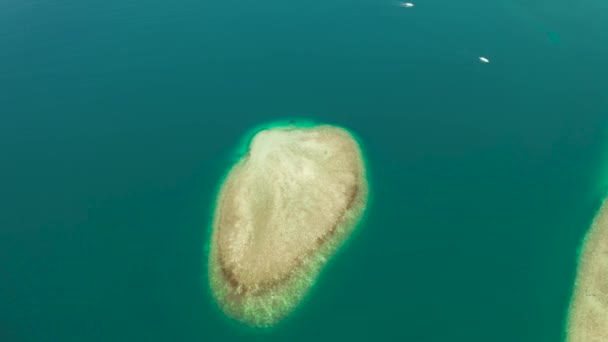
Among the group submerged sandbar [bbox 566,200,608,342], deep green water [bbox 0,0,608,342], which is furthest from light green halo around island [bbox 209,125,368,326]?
submerged sandbar [bbox 566,200,608,342]

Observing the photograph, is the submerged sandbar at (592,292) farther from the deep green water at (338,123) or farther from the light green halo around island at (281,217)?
the light green halo around island at (281,217)

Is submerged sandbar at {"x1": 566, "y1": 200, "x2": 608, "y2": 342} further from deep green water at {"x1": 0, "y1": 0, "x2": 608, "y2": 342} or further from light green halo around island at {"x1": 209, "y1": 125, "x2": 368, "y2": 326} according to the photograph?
light green halo around island at {"x1": 209, "y1": 125, "x2": 368, "y2": 326}

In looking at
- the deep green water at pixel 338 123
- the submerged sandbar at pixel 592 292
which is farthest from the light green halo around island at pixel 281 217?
the submerged sandbar at pixel 592 292

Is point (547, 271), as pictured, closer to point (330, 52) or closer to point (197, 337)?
point (197, 337)

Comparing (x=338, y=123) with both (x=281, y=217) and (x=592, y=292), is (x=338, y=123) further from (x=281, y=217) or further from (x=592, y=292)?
(x=592, y=292)

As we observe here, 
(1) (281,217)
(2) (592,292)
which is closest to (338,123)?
(1) (281,217)

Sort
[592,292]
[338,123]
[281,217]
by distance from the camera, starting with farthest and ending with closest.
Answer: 1. [338,123]
2. [281,217]
3. [592,292]
